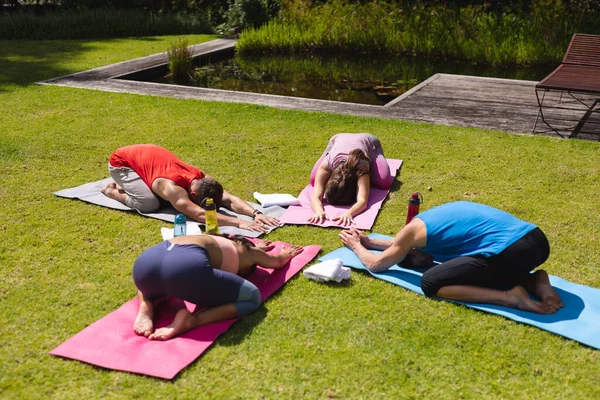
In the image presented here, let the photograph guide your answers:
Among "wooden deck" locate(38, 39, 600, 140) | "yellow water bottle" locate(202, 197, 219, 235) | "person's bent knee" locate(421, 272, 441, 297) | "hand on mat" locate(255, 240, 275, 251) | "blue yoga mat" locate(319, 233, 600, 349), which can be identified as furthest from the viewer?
"wooden deck" locate(38, 39, 600, 140)

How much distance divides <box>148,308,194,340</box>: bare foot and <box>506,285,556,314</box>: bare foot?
213 centimetres

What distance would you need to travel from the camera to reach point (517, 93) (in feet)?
32.4

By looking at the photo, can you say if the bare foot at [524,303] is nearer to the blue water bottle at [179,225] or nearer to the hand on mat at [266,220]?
the hand on mat at [266,220]

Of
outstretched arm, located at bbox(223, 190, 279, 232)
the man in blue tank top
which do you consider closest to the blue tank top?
the man in blue tank top

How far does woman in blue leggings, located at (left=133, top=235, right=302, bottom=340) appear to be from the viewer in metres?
3.56

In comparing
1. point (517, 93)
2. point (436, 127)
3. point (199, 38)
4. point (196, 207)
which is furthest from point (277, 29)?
point (196, 207)

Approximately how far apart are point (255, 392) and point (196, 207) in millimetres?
2443

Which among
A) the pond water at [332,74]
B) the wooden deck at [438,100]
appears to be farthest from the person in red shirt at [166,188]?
the pond water at [332,74]

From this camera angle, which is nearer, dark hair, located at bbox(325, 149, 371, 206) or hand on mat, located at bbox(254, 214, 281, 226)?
hand on mat, located at bbox(254, 214, 281, 226)

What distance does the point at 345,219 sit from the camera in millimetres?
5352

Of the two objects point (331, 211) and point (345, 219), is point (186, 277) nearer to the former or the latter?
point (345, 219)

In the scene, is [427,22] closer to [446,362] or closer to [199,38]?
[199,38]

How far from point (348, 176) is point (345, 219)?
1.98ft

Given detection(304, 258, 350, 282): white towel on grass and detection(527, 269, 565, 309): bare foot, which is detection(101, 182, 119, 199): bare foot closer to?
detection(304, 258, 350, 282): white towel on grass
